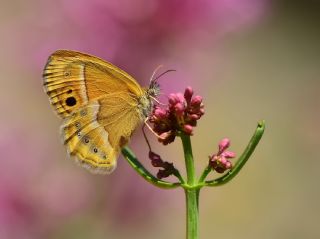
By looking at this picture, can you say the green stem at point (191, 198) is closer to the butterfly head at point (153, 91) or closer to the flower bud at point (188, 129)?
the flower bud at point (188, 129)

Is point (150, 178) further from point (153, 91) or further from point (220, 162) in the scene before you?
point (153, 91)

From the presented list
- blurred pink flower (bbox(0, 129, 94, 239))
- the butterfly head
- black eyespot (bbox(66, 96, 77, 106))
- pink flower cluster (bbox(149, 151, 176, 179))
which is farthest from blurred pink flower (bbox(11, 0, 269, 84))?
pink flower cluster (bbox(149, 151, 176, 179))

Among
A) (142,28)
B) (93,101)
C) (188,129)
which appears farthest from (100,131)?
(142,28)

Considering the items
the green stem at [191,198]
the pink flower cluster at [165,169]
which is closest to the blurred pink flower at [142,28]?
the pink flower cluster at [165,169]

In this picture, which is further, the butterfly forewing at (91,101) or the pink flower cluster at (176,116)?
the butterfly forewing at (91,101)
